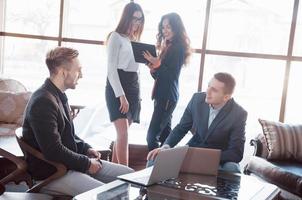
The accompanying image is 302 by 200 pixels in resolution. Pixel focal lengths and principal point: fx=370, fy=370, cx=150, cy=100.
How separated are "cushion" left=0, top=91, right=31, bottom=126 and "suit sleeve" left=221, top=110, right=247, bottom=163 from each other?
201 centimetres

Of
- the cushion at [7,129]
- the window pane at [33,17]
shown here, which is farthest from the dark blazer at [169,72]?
the window pane at [33,17]

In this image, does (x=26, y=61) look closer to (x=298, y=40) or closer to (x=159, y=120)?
(x=159, y=120)

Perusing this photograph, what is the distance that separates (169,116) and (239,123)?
2.18ft

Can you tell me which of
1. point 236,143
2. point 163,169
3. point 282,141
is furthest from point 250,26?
point 163,169

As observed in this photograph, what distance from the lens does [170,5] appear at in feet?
12.8

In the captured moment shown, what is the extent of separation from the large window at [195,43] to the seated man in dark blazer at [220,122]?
50.2 inches

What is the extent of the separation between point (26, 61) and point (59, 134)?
2.67 meters

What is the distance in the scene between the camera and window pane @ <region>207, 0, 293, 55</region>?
3689 mm

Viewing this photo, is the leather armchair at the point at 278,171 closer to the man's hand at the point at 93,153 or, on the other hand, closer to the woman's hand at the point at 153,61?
the woman's hand at the point at 153,61

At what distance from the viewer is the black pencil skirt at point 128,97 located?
2.73m

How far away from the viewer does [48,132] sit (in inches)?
69.3

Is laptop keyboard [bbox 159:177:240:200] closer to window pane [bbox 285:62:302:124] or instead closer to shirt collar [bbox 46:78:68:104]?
shirt collar [bbox 46:78:68:104]

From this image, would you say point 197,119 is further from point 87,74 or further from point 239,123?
point 87,74

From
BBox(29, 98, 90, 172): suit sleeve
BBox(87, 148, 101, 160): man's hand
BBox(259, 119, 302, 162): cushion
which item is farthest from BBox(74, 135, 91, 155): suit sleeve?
BBox(259, 119, 302, 162): cushion
